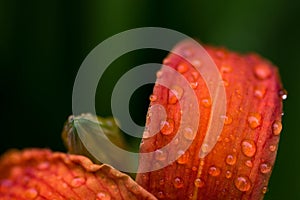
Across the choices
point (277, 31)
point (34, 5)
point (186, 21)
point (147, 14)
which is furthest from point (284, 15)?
point (34, 5)

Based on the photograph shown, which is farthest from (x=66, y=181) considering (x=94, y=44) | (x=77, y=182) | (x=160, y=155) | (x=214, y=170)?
(x=94, y=44)

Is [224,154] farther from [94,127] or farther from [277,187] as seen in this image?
[277,187]

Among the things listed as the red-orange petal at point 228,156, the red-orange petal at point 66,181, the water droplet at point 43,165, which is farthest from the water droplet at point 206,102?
the water droplet at point 43,165

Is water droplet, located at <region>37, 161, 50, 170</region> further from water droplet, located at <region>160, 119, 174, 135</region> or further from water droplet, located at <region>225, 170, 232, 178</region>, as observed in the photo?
water droplet, located at <region>225, 170, 232, 178</region>

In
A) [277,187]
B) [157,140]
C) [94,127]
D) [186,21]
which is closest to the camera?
[157,140]

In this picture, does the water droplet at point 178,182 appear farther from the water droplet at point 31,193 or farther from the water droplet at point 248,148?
the water droplet at point 31,193

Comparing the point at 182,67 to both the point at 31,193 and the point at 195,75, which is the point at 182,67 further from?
the point at 31,193
